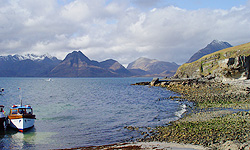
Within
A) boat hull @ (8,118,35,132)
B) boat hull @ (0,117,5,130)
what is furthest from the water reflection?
boat hull @ (0,117,5,130)

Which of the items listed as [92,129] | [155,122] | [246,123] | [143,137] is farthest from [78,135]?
[246,123]

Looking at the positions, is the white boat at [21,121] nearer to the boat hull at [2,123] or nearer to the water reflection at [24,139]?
the water reflection at [24,139]

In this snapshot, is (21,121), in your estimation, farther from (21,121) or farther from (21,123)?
(21,123)

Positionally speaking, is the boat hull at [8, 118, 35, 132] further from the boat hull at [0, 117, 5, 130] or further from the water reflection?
the boat hull at [0, 117, 5, 130]

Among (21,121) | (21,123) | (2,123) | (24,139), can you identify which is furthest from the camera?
(2,123)

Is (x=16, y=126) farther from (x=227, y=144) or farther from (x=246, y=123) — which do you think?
(x=246, y=123)

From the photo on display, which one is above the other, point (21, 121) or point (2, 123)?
point (21, 121)

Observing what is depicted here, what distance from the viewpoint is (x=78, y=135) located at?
2830 centimetres

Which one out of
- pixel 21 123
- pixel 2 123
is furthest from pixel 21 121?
pixel 2 123

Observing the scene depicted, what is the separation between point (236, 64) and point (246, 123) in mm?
80401

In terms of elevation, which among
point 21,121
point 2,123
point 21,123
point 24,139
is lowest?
point 24,139

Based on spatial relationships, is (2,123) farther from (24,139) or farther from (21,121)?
(24,139)

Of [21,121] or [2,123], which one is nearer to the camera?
[21,121]

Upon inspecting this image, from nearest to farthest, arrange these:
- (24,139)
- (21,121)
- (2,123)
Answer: (24,139), (21,121), (2,123)
